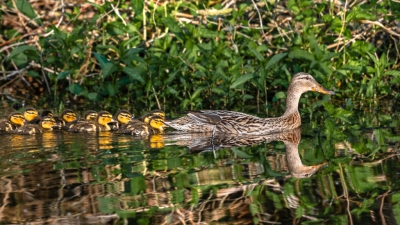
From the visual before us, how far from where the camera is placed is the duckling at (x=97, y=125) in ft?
33.2

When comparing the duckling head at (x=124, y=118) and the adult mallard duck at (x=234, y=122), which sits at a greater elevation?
the duckling head at (x=124, y=118)

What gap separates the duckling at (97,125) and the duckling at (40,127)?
0.25 meters

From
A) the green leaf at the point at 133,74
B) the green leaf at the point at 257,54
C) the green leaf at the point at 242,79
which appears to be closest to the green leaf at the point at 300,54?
the green leaf at the point at 257,54

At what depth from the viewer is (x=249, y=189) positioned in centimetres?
669

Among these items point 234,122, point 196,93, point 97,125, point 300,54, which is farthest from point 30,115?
point 300,54

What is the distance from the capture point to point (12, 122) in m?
10.3

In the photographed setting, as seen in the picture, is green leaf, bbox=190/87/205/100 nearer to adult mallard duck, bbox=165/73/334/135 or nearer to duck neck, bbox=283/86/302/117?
adult mallard duck, bbox=165/73/334/135

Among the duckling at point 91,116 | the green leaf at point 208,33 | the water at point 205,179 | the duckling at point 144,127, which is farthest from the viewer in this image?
the green leaf at point 208,33

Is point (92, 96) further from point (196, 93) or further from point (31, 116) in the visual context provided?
point (196, 93)

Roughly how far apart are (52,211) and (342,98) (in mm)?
6543

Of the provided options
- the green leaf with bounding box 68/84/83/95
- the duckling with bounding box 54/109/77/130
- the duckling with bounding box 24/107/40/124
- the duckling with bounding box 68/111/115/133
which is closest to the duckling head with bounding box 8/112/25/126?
the duckling with bounding box 24/107/40/124

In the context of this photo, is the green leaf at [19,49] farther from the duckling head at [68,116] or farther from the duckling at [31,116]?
the duckling head at [68,116]

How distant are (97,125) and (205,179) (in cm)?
336

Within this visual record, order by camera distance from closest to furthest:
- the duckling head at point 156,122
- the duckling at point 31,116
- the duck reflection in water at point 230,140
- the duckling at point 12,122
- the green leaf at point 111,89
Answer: the duck reflection in water at point 230,140
the duckling head at point 156,122
the duckling at point 12,122
the duckling at point 31,116
the green leaf at point 111,89
